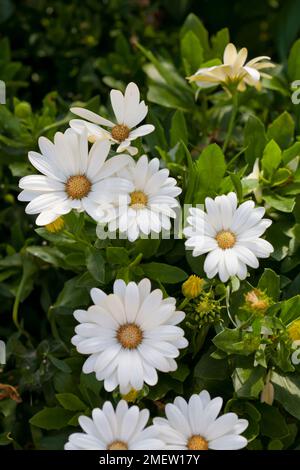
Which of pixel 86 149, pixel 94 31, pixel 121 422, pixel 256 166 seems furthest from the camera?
pixel 94 31

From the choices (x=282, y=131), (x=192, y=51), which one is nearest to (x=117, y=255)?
(x=282, y=131)

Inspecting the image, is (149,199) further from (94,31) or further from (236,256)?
(94,31)

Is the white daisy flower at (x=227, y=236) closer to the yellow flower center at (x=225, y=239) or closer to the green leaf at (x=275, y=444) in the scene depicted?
the yellow flower center at (x=225, y=239)

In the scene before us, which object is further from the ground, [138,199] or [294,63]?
[294,63]

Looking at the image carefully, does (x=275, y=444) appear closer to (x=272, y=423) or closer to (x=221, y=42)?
(x=272, y=423)

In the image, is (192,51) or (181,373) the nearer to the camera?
(181,373)

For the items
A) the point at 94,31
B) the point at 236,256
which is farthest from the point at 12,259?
the point at 94,31
